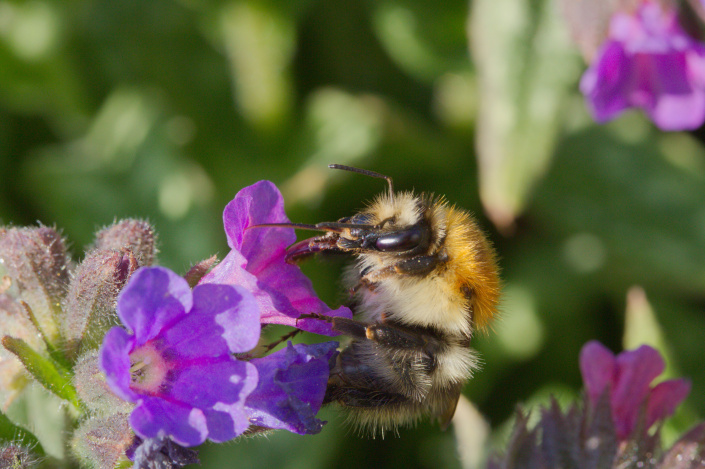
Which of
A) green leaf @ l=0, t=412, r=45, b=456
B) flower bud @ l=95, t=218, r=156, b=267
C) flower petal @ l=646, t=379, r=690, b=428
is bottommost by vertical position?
flower petal @ l=646, t=379, r=690, b=428

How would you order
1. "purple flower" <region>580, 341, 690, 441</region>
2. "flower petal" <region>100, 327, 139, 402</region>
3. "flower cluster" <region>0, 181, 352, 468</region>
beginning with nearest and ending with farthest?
"flower petal" <region>100, 327, 139, 402</region>, "flower cluster" <region>0, 181, 352, 468</region>, "purple flower" <region>580, 341, 690, 441</region>

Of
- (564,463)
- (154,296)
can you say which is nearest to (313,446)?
(564,463)

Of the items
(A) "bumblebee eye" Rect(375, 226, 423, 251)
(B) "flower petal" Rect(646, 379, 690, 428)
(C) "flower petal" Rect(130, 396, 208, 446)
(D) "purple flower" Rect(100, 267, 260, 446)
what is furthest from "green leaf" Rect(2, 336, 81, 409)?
(B) "flower petal" Rect(646, 379, 690, 428)

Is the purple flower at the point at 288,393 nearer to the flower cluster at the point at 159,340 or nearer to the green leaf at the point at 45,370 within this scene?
the flower cluster at the point at 159,340

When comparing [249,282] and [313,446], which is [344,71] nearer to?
[313,446]

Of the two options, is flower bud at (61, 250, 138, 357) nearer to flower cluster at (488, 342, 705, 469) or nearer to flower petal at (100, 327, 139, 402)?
flower petal at (100, 327, 139, 402)

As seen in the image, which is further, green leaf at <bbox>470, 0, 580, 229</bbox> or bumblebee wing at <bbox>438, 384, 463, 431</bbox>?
green leaf at <bbox>470, 0, 580, 229</bbox>

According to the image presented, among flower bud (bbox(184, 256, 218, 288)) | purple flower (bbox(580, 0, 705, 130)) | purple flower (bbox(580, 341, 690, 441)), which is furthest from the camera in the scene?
purple flower (bbox(580, 0, 705, 130))

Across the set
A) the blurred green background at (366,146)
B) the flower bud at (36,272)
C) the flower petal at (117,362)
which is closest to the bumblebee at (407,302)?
the flower petal at (117,362)
